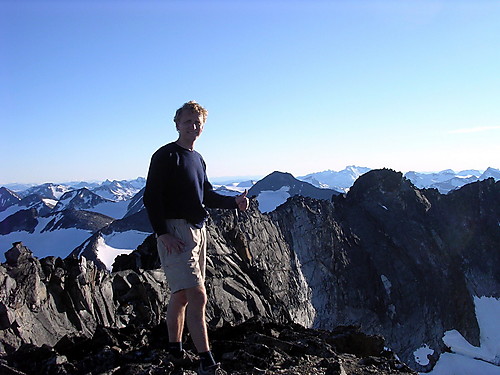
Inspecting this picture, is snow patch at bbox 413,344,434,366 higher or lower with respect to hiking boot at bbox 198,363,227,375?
lower

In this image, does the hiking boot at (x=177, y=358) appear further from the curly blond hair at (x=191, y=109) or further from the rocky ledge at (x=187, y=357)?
the curly blond hair at (x=191, y=109)

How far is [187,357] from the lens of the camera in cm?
880

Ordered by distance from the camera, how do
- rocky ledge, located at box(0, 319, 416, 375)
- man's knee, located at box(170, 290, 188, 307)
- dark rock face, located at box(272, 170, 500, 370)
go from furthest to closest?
dark rock face, located at box(272, 170, 500, 370)
rocky ledge, located at box(0, 319, 416, 375)
man's knee, located at box(170, 290, 188, 307)

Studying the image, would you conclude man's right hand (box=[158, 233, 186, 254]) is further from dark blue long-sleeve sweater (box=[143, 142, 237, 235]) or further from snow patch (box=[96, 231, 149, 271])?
snow patch (box=[96, 231, 149, 271])

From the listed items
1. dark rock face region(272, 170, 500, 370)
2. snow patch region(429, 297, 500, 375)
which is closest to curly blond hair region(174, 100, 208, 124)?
dark rock face region(272, 170, 500, 370)

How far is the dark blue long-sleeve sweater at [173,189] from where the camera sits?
26.1 ft

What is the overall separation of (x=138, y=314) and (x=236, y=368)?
35.6ft

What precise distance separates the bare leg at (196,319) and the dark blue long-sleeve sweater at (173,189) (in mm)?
1242

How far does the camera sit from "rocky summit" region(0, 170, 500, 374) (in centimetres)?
1048

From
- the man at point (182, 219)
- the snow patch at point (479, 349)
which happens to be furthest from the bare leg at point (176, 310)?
the snow patch at point (479, 349)

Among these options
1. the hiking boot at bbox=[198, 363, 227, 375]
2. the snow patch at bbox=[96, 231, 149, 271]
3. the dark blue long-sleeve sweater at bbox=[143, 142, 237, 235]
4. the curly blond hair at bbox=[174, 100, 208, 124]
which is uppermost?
the curly blond hair at bbox=[174, 100, 208, 124]

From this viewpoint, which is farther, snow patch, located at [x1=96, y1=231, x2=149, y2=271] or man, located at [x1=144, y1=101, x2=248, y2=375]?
snow patch, located at [x1=96, y1=231, x2=149, y2=271]

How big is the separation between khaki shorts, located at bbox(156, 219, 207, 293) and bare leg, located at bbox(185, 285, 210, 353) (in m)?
0.18

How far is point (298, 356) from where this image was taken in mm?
10570
